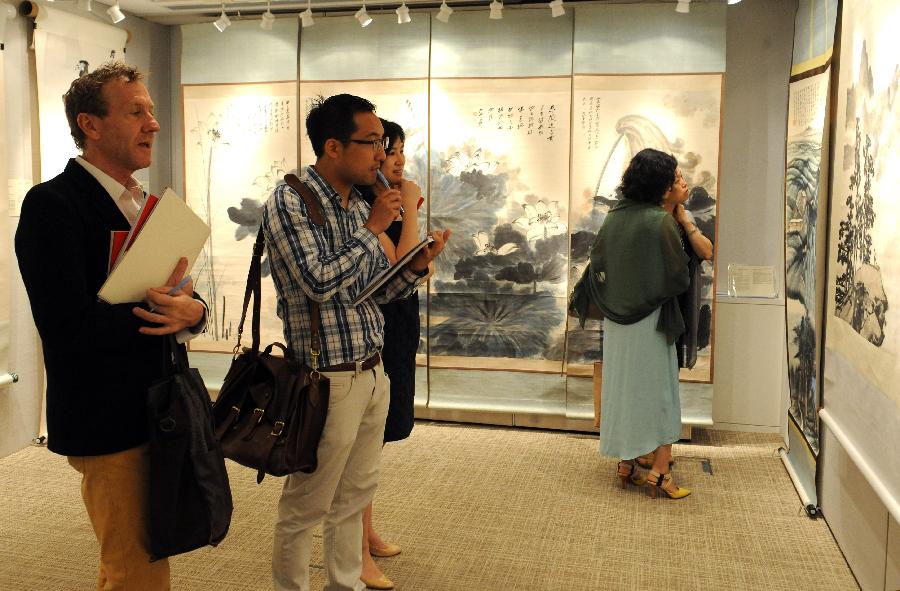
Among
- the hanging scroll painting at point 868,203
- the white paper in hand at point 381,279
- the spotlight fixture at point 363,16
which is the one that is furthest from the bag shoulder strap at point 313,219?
the spotlight fixture at point 363,16

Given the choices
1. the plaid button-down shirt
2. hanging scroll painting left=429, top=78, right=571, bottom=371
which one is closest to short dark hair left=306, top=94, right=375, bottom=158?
the plaid button-down shirt

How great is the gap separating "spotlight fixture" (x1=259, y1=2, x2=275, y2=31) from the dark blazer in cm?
331

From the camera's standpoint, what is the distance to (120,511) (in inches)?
69.6

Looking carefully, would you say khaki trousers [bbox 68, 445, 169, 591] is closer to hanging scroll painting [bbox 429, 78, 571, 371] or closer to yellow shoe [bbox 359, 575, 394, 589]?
yellow shoe [bbox 359, 575, 394, 589]

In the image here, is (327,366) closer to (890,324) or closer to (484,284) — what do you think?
(890,324)

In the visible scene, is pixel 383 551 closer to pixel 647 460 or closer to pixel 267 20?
pixel 647 460

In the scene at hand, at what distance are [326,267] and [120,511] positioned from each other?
73 centimetres

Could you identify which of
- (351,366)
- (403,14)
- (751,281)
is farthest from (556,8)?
(351,366)

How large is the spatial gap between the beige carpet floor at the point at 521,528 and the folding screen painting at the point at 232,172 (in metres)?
1.34

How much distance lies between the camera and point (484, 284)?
15.9ft

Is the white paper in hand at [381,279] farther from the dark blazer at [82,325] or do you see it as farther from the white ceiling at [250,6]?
the white ceiling at [250,6]

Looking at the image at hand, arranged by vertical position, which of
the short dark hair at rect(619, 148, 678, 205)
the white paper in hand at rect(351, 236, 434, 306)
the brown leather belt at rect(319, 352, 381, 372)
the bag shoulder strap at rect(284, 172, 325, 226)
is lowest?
the brown leather belt at rect(319, 352, 381, 372)

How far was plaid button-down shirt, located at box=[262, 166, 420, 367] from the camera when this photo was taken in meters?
2.08

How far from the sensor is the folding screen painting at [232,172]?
5062 mm
